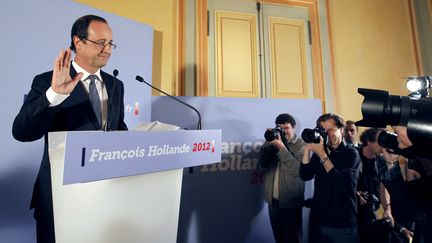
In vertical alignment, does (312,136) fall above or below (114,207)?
above

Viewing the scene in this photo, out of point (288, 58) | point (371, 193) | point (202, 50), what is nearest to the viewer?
point (371, 193)

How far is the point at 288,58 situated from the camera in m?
2.75

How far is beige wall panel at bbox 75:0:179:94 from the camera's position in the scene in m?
2.28

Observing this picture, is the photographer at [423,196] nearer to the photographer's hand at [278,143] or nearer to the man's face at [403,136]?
the man's face at [403,136]

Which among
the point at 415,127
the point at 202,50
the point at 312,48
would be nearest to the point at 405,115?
the point at 415,127

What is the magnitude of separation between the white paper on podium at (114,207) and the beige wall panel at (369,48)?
259cm

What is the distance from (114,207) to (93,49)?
2.61ft

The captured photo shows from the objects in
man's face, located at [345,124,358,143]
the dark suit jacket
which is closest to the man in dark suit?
the dark suit jacket

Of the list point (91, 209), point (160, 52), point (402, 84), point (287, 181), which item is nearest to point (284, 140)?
point (287, 181)

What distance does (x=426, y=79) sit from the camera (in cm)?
90

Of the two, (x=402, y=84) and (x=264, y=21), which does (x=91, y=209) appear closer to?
(x=264, y=21)

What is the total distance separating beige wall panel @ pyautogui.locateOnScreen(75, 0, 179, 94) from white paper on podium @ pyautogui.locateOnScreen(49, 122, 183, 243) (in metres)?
1.63

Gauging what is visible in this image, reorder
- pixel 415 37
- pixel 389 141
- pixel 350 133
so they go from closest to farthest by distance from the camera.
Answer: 1. pixel 389 141
2. pixel 350 133
3. pixel 415 37

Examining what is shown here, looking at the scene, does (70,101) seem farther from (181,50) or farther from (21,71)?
(181,50)
